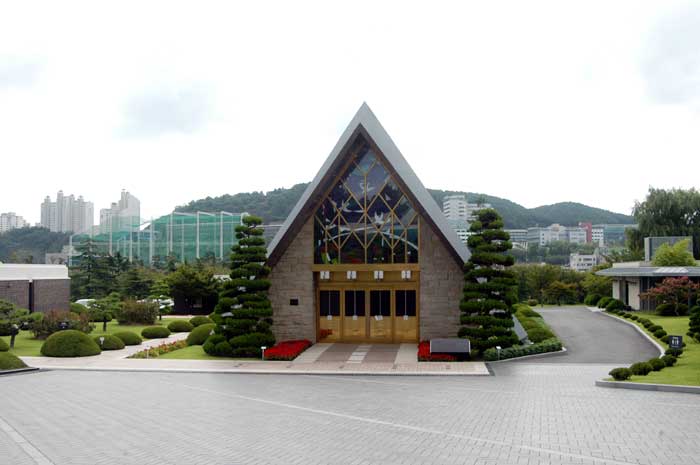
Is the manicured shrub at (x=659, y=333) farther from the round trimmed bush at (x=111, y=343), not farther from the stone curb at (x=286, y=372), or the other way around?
the round trimmed bush at (x=111, y=343)

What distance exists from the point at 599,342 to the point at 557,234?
15688cm

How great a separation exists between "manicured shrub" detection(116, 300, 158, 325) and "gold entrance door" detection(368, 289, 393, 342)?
66.9 ft

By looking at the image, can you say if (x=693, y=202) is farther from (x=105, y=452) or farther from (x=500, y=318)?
(x=105, y=452)

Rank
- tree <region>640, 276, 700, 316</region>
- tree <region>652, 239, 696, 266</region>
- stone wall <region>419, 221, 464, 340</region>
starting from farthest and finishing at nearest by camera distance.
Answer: tree <region>652, 239, 696, 266</region> → tree <region>640, 276, 700, 316</region> → stone wall <region>419, 221, 464, 340</region>

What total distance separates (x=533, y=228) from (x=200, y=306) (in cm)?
12381

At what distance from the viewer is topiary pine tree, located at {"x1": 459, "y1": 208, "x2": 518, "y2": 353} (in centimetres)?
2295

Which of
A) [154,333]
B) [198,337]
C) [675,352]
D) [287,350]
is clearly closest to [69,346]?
[198,337]

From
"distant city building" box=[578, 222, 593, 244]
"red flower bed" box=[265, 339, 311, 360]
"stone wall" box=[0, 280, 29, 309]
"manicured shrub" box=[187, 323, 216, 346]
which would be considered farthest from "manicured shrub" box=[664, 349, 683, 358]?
"distant city building" box=[578, 222, 593, 244]

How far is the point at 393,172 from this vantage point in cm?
2578

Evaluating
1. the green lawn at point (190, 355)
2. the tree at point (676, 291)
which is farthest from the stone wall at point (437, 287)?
the tree at point (676, 291)

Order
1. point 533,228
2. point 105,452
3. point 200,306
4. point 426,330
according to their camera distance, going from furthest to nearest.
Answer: point 533,228 < point 200,306 < point 426,330 < point 105,452

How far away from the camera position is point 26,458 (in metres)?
10.3

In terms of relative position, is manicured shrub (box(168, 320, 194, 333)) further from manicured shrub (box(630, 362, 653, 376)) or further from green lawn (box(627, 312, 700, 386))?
manicured shrub (box(630, 362, 653, 376))

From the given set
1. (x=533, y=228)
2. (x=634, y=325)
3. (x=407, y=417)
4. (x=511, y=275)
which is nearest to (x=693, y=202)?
(x=634, y=325)
